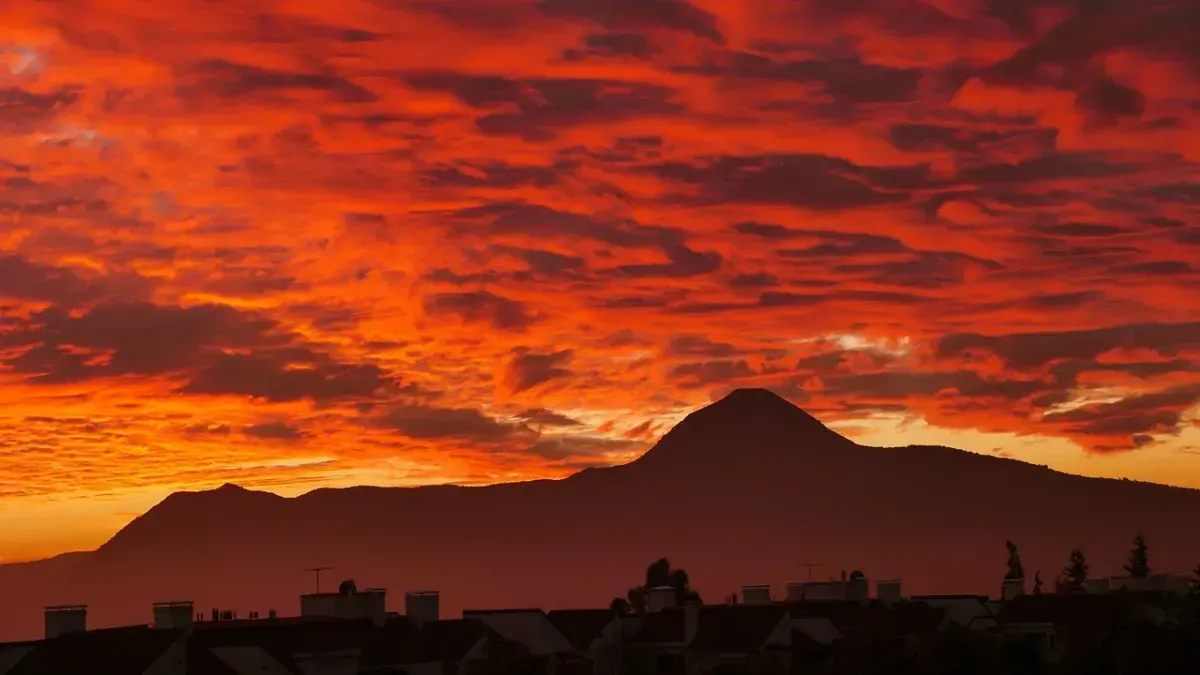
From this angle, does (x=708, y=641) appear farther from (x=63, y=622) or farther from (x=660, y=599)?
(x=63, y=622)

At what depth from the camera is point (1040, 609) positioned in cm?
10719

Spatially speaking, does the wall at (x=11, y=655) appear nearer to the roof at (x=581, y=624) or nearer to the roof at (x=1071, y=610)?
the roof at (x=581, y=624)

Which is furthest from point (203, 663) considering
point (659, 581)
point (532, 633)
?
point (659, 581)

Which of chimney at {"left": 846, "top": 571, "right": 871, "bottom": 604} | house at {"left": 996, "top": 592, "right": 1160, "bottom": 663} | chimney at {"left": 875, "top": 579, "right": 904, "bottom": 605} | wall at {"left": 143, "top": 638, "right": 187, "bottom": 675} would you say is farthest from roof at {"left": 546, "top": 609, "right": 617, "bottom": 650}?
wall at {"left": 143, "top": 638, "right": 187, "bottom": 675}

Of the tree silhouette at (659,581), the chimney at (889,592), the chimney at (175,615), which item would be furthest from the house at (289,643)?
the tree silhouette at (659,581)

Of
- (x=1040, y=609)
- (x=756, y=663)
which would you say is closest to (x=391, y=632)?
(x=756, y=663)

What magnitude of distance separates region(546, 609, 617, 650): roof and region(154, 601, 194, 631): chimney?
2246cm

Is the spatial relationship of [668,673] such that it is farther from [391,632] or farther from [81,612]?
[81,612]

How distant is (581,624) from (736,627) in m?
7.67

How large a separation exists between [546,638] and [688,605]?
7545 mm

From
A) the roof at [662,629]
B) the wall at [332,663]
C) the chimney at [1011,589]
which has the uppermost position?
the chimney at [1011,589]

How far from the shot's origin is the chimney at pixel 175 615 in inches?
3000

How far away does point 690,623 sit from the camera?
93.7m

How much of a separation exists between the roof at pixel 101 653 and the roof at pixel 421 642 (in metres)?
8.99
